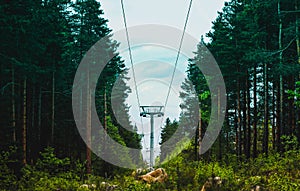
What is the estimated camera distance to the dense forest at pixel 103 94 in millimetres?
15875

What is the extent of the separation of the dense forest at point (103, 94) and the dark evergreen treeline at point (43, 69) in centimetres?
7

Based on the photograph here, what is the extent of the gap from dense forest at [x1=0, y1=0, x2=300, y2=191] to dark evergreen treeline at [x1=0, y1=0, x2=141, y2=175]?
0.07 metres

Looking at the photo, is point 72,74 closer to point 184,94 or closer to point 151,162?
point 151,162

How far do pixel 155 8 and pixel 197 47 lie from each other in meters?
20.6

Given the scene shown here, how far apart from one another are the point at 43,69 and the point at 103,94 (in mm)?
16152

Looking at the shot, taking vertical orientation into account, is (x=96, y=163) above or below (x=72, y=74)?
below

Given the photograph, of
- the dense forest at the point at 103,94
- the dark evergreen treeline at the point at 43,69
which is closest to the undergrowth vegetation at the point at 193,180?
the dense forest at the point at 103,94

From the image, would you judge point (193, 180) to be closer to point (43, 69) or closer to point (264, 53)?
point (264, 53)

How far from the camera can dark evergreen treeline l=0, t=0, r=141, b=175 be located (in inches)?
712

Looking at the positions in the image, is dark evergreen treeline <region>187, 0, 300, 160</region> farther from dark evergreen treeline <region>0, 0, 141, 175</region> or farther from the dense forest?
dark evergreen treeline <region>0, 0, 141, 175</region>

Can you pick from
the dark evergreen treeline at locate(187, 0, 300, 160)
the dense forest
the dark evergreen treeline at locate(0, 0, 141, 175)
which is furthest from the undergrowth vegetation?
the dark evergreen treeline at locate(0, 0, 141, 175)

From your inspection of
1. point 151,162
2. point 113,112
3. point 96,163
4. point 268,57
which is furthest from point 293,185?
point 113,112

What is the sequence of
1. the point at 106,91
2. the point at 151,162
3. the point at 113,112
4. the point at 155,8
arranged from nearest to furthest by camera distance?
the point at 155,8, the point at 151,162, the point at 106,91, the point at 113,112

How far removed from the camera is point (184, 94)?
4566 cm
